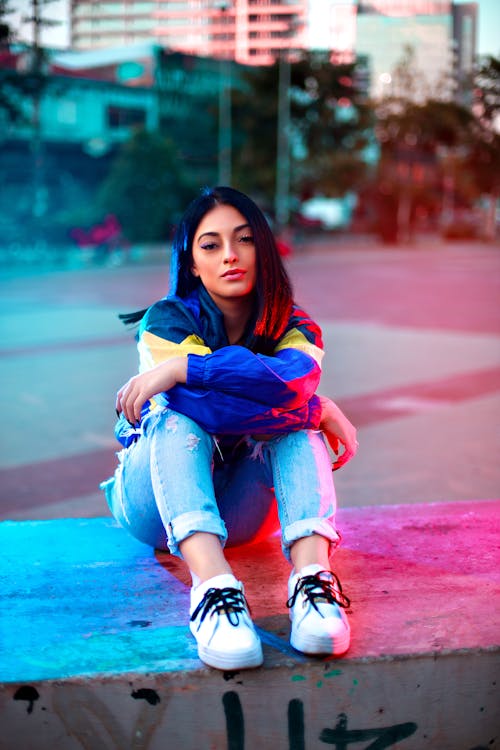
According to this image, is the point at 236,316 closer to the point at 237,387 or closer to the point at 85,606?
the point at 237,387

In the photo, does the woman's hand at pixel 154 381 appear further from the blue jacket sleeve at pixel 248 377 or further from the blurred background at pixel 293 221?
the blurred background at pixel 293 221

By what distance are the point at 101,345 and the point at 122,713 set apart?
725 cm

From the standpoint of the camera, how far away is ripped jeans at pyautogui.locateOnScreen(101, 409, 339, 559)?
7.27 ft

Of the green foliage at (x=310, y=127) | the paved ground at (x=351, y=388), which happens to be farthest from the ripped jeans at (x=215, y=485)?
the green foliage at (x=310, y=127)

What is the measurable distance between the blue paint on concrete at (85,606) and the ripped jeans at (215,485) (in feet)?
0.46

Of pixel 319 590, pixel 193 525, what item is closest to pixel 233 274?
pixel 193 525

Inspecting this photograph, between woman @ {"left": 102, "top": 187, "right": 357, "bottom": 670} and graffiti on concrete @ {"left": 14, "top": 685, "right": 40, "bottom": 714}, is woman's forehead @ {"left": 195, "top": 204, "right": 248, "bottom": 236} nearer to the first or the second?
woman @ {"left": 102, "top": 187, "right": 357, "bottom": 670}

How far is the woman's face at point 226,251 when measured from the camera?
252cm

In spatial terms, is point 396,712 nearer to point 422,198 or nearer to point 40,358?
point 40,358

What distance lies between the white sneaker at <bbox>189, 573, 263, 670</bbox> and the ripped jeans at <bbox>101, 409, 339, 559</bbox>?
0.46ft

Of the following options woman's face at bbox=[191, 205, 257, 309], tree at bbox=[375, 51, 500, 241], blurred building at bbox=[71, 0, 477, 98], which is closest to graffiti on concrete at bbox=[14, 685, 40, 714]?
woman's face at bbox=[191, 205, 257, 309]

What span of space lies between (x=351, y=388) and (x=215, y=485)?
4376mm

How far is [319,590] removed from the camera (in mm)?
2125

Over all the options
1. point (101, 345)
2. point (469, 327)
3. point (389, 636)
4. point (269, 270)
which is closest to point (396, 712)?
point (389, 636)
